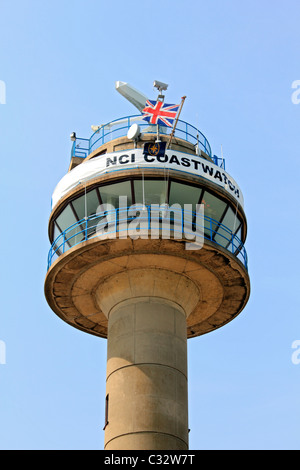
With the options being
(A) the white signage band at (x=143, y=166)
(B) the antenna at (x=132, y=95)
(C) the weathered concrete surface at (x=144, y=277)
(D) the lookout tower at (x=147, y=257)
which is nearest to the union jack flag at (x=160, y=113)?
(D) the lookout tower at (x=147, y=257)

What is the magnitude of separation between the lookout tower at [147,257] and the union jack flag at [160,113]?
0.05m

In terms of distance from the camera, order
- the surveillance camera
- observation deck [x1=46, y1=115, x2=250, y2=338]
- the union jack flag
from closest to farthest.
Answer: observation deck [x1=46, y1=115, x2=250, y2=338]
the union jack flag
the surveillance camera

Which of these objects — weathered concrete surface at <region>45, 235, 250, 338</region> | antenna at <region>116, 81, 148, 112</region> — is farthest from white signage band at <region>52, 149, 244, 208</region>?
antenna at <region>116, 81, 148, 112</region>

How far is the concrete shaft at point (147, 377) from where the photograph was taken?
27266mm

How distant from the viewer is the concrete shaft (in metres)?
27.3

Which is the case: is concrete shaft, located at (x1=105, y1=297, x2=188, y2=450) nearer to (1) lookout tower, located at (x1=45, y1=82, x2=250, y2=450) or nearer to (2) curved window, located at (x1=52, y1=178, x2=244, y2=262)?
(1) lookout tower, located at (x1=45, y1=82, x2=250, y2=450)

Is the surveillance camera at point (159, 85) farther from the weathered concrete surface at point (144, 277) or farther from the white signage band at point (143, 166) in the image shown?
the weathered concrete surface at point (144, 277)

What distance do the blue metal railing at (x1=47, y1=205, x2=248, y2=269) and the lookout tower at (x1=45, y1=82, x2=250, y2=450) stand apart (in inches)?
1.9

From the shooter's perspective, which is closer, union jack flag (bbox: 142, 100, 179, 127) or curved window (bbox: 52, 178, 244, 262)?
curved window (bbox: 52, 178, 244, 262)

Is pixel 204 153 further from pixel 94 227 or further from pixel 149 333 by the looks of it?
pixel 149 333

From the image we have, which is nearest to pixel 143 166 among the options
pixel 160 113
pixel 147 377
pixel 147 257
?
pixel 160 113
